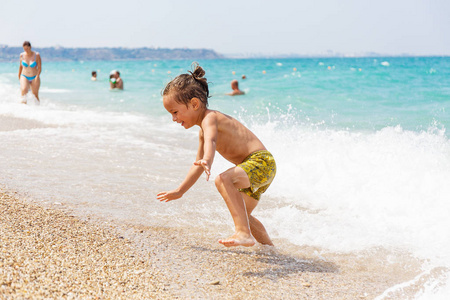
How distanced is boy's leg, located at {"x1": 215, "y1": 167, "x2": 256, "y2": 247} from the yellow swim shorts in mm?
54

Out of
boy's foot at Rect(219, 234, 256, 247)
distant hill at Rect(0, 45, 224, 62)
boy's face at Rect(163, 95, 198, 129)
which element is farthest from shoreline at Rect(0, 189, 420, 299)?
distant hill at Rect(0, 45, 224, 62)

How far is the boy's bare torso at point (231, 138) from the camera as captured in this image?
10.1ft

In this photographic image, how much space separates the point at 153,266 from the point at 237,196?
2.33ft

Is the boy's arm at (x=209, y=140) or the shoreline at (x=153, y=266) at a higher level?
the boy's arm at (x=209, y=140)

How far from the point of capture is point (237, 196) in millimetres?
2982

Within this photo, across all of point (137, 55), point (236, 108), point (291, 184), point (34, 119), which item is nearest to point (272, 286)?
point (291, 184)

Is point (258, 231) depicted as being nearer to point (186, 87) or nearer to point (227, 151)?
point (227, 151)

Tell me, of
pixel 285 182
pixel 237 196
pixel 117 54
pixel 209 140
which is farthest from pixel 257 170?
pixel 117 54

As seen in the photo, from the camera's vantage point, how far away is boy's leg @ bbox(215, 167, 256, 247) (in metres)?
2.93

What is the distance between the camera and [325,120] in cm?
1108

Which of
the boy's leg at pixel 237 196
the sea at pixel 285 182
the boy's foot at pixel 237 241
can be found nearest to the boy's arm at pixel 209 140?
the boy's leg at pixel 237 196

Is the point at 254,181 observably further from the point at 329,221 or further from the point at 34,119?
the point at 34,119

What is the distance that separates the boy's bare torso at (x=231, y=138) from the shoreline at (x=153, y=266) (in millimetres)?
733

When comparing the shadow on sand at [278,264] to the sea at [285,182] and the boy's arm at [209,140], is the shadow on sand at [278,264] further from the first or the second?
the boy's arm at [209,140]
